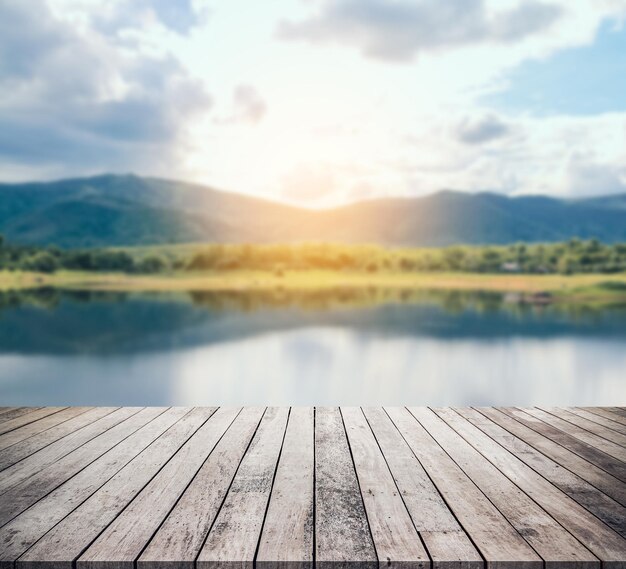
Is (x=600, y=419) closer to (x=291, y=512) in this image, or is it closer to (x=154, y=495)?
(x=291, y=512)

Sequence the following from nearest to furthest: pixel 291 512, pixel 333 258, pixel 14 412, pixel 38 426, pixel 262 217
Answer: pixel 291 512, pixel 38 426, pixel 14 412, pixel 262 217, pixel 333 258

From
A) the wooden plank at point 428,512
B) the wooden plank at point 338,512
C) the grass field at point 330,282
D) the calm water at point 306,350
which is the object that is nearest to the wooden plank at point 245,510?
the wooden plank at point 338,512

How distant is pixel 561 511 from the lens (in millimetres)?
1773

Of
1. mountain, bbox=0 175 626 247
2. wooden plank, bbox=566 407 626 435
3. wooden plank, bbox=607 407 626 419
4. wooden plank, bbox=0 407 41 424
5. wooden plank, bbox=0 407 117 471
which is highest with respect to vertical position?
mountain, bbox=0 175 626 247

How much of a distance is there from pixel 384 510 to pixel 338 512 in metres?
0.14

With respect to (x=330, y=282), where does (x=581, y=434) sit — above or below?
below

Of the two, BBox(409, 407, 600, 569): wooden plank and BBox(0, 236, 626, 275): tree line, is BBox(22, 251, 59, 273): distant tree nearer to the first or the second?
BBox(0, 236, 626, 275): tree line

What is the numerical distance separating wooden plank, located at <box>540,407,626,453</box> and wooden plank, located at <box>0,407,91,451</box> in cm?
262

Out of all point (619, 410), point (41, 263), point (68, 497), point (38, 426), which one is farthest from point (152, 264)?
point (619, 410)

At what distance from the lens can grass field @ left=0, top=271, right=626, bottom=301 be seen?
554 centimetres

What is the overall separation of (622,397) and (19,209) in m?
5.64

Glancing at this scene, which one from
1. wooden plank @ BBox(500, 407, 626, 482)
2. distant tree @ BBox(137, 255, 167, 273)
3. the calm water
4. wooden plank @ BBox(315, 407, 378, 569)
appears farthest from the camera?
distant tree @ BBox(137, 255, 167, 273)

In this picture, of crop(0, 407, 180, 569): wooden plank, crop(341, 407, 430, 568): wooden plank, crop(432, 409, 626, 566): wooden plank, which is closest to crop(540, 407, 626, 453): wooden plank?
crop(432, 409, 626, 566): wooden plank

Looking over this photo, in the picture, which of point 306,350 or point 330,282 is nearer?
point 306,350
